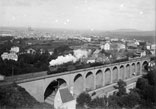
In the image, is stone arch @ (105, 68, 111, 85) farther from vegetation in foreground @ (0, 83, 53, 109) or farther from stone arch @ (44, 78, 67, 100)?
vegetation in foreground @ (0, 83, 53, 109)

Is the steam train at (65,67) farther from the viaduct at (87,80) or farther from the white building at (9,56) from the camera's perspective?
the white building at (9,56)

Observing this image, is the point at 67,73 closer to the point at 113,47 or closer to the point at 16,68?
the point at 16,68

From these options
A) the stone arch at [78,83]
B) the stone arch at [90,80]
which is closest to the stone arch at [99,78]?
the stone arch at [90,80]

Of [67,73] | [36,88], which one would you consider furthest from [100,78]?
[36,88]

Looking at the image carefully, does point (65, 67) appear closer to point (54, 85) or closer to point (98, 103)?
point (54, 85)

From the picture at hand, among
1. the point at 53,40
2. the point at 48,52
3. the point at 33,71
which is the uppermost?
the point at 53,40

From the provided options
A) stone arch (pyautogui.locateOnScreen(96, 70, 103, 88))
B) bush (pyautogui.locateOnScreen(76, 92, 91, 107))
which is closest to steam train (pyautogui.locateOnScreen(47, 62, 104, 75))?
stone arch (pyautogui.locateOnScreen(96, 70, 103, 88))

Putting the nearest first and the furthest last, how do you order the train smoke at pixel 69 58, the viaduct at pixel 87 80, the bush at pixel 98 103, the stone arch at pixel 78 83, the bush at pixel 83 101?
the bush at pixel 98 103
the bush at pixel 83 101
the viaduct at pixel 87 80
the stone arch at pixel 78 83
the train smoke at pixel 69 58

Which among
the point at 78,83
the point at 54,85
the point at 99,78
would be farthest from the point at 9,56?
the point at 99,78

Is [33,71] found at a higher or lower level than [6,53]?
lower
